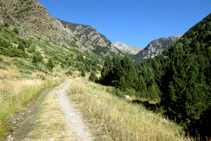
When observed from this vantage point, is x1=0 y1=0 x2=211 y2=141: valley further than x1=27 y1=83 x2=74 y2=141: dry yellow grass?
Yes

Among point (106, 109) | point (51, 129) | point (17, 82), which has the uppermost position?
point (106, 109)

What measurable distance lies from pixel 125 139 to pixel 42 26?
109530mm

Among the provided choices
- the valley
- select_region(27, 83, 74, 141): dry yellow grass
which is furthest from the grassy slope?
select_region(27, 83, 74, 141): dry yellow grass

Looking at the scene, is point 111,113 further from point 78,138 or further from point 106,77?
point 106,77

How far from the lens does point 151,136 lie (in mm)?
3533

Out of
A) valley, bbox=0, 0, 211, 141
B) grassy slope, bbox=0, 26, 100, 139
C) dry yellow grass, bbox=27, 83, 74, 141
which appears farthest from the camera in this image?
grassy slope, bbox=0, 26, 100, 139

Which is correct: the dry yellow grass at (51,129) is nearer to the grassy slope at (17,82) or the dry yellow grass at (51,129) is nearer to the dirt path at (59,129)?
the dirt path at (59,129)

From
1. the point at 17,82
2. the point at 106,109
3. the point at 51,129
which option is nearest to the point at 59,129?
the point at 51,129

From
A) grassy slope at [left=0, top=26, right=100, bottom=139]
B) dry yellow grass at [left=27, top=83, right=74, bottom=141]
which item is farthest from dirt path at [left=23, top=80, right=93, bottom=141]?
grassy slope at [left=0, top=26, right=100, bottom=139]

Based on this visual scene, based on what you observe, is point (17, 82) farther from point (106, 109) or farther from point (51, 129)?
point (106, 109)

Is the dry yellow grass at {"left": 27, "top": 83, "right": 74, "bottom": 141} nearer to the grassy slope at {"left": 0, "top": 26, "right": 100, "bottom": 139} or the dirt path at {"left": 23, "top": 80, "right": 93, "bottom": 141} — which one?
the dirt path at {"left": 23, "top": 80, "right": 93, "bottom": 141}

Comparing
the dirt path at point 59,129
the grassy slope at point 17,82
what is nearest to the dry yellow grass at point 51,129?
the dirt path at point 59,129

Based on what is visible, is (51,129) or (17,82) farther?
(17,82)

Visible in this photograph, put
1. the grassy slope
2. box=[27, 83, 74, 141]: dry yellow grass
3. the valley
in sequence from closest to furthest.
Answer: box=[27, 83, 74, 141]: dry yellow grass → the valley → the grassy slope
